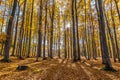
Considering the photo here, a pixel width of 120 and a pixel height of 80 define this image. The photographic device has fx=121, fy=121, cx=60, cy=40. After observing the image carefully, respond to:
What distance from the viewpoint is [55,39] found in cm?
3550

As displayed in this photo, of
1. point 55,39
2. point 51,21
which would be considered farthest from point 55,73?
point 55,39

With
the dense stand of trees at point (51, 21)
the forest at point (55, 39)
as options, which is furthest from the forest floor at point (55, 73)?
the dense stand of trees at point (51, 21)

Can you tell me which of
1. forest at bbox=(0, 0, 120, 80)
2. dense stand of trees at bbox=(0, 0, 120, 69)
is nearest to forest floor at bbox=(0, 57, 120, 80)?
forest at bbox=(0, 0, 120, 80)

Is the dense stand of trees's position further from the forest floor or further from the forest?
the forest floor

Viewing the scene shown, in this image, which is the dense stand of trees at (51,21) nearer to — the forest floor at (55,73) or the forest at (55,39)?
the forest at (55,39)

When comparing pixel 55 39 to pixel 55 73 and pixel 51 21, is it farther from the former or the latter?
pixel 55 73

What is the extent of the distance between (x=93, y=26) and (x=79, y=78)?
18.9 meters

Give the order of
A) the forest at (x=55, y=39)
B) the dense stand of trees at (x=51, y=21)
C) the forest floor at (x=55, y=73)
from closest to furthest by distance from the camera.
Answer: the forest floor at (x=55, y=73)
the forest at (x=55, y=39)
the dense stand of trees at (x=51, y=21)

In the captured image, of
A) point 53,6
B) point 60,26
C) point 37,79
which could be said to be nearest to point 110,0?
point 53,6

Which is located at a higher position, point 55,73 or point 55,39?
point 55,39

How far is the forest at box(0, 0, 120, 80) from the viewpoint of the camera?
26.4 ft

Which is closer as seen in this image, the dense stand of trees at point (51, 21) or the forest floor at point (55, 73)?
the forest floor at point (55, 73)

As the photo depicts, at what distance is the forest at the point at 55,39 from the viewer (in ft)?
26.4

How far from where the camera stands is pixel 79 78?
22.5 ft
